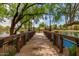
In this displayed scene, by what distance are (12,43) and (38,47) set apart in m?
0.26

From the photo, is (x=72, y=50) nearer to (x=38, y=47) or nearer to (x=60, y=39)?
(x=60, y=39)

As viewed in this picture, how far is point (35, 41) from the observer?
6.86 feet

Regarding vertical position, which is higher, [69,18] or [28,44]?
[69,18]

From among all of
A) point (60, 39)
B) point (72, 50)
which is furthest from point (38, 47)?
point (72, 50)

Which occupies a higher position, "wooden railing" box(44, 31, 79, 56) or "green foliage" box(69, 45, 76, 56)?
"wooden railing" box(44, 31, 79, 56)

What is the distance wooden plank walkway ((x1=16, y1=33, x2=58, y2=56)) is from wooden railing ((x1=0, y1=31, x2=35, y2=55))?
44 millimetres

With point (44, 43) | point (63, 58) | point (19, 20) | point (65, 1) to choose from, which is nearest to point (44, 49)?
point (44, 43)

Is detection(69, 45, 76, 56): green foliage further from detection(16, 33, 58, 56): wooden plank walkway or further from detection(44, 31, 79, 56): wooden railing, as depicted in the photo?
detection(16, 33, 58, 56): wooden plank walkway

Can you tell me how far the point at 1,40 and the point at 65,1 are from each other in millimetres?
739

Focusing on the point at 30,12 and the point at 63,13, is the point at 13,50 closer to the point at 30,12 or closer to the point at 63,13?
the point at 30,12

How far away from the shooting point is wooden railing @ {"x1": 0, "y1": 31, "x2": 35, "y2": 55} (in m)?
2.03

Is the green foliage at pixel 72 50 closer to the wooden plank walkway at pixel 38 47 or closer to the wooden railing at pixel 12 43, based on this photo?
the wooden plank walkway at pixel 38 47

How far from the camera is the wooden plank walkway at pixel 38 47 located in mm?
2039

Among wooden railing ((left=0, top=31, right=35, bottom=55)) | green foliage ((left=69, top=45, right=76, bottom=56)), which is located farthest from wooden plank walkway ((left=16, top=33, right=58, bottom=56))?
green foliage ((left=69, top=45, right=76, bottom=56))
